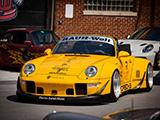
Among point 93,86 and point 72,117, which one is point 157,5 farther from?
point 72,117

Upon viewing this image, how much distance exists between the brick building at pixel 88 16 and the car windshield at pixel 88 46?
1274 cm

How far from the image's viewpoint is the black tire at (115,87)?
8.25 metres

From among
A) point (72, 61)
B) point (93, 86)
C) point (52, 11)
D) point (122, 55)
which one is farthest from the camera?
point (52, 11)

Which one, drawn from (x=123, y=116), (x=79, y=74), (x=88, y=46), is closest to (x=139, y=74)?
(x=88, y=46)

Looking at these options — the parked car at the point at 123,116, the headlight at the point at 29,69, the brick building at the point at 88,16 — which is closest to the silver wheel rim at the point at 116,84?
the headlight at the point at 29,69

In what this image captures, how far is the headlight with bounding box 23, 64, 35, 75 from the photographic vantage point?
27.3 ft

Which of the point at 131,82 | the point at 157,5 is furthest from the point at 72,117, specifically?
the point at 157,5

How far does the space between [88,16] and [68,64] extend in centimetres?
1466

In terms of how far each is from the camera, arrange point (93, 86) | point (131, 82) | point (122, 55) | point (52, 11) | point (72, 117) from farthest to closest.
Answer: point (52, 11)
point (131, 82)
point (122, 55)
point (93, 86)
point (72, 117)

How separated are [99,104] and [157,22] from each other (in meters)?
15.8

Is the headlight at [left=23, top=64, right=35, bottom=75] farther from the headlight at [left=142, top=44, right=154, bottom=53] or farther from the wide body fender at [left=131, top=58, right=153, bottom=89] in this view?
the headlight at [left=142, top=44, right=154, bottom=53]

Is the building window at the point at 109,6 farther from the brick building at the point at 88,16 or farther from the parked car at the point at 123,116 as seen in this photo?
the parked car at the point at 123,116

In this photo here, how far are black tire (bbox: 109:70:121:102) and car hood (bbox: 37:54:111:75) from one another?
1.34 feet

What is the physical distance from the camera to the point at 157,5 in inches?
914
